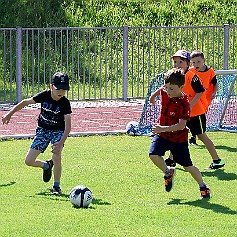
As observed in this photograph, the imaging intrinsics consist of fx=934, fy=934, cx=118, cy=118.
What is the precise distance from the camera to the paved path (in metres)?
17.8

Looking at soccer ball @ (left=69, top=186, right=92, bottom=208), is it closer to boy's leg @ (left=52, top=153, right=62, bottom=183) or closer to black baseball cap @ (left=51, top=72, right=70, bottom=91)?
boy's leg @ (left=52, top=153, right=62, bottom=183)

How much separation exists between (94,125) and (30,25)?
1081 centimetres

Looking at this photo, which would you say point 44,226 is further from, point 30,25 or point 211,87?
point 30,25

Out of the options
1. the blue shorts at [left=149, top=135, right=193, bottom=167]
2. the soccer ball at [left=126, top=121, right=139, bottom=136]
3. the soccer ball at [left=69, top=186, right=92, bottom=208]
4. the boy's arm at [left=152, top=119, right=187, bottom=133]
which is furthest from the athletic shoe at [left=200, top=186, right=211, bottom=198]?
the soccer ball at [left=126, top=121, right=139, bottom=136]

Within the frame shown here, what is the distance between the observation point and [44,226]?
30.4ft

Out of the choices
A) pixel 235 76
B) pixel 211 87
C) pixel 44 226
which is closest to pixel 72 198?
pixel 44 226

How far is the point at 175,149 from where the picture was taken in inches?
434

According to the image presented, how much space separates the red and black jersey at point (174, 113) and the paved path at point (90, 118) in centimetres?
605

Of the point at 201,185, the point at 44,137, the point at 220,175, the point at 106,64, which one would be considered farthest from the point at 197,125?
the point at 106,64

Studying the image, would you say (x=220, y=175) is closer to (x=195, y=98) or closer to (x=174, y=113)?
(x=195, y=98)

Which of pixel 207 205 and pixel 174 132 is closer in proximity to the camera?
pixel 207 205

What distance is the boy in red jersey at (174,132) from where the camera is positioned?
10883mm

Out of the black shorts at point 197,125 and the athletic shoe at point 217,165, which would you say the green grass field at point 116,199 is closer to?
the athletic shoe at point 217,165

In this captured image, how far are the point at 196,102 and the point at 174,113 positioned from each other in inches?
79.2
